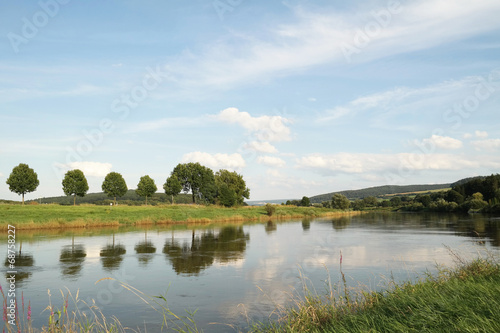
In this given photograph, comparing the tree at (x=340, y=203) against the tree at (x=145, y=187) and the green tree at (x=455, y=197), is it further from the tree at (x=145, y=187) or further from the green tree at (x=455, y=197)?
the tree at (x=145, y=187)

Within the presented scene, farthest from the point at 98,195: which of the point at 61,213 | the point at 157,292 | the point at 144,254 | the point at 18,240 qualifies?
the point at 157,292

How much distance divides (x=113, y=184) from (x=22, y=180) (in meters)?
17.7

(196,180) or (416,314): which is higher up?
(196,180)

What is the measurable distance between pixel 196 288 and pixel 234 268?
3.86 metres

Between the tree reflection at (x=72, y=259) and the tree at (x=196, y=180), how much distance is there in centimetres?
5471

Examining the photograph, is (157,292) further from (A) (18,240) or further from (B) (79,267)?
(A) (18,240)

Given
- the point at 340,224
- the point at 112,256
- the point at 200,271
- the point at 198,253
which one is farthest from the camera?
the point at 340,224

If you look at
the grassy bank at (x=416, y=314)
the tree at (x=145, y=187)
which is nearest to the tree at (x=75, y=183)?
the tree at (x=145, y=187)

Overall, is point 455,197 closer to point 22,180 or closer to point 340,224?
point 340,224

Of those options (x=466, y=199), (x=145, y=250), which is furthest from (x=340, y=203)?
(x=145, y=250)

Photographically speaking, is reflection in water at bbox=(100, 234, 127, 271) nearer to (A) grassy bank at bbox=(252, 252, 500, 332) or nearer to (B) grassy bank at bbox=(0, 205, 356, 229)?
(A) grassy bank at bbox=(252, 252, 500, 332)

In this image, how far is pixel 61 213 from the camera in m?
39.2

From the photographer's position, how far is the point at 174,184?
7412cm

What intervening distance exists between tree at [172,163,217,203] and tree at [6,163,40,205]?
28120 millimetres
